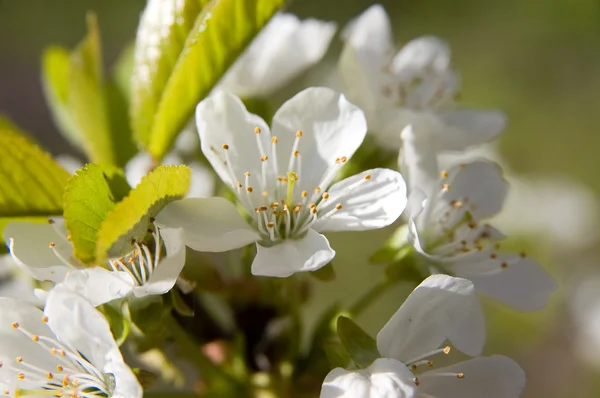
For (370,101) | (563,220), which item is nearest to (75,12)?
(563,220)

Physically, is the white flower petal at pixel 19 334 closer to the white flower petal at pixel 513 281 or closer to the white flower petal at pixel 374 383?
the white flower petal at pixel 374 383

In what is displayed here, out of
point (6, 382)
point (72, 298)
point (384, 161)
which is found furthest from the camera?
point (384, 161)

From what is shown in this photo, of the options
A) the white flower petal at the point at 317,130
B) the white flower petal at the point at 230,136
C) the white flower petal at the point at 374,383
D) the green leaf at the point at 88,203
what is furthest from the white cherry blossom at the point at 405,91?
the green leaf at the point at 88,203

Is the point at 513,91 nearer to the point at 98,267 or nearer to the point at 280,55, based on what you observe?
the point at 280,55

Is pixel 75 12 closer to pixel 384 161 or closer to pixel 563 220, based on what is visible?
pixel 563 220

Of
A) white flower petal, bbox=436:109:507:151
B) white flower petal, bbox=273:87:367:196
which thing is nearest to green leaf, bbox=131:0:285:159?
white flower petal, bbox=273:87:367:196

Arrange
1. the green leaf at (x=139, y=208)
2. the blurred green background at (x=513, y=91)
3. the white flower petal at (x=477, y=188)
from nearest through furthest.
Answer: the green leaf at (x=139, y=208), the white flower petal at (x=477, y=188), the blurred green background at (x=513, y=91)
